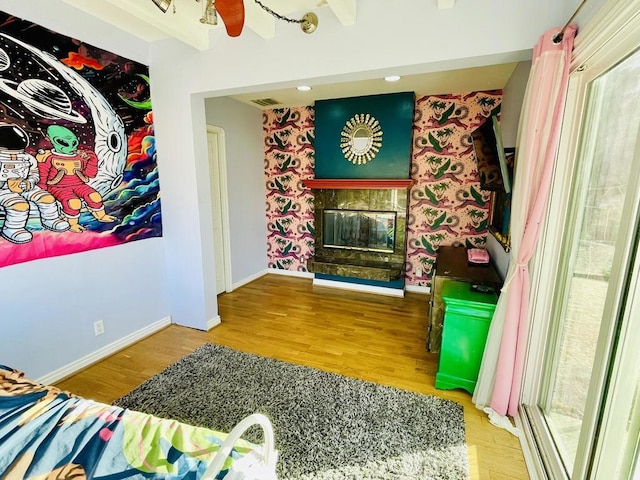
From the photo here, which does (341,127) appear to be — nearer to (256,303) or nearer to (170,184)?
(170,184)

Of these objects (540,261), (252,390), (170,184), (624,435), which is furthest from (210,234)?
(624,435)

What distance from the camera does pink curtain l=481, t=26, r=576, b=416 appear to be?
5.11 ft

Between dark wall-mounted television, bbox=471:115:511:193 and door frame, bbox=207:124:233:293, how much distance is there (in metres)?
2.79

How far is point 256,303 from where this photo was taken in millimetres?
3746

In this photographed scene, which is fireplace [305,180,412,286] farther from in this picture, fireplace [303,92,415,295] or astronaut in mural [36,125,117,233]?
astronaut in mural [36,125,117,233]

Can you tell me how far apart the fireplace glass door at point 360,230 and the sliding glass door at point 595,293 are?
7.36 feet

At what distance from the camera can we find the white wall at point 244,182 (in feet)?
12.8

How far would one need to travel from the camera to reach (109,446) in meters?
1.02

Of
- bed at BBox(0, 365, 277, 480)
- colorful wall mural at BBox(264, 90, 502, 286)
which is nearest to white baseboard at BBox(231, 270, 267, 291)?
colorful wall mural at BBox(264, 90, 502, 286)

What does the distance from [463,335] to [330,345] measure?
3.79 feet

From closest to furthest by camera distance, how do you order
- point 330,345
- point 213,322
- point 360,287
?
point 330,345 → point 213,322 → point 360,287

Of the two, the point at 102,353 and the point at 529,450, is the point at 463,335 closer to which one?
the point at 529,450

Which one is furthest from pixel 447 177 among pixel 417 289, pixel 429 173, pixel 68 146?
pixel 68 146

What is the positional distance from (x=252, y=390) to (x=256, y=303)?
1.62m
